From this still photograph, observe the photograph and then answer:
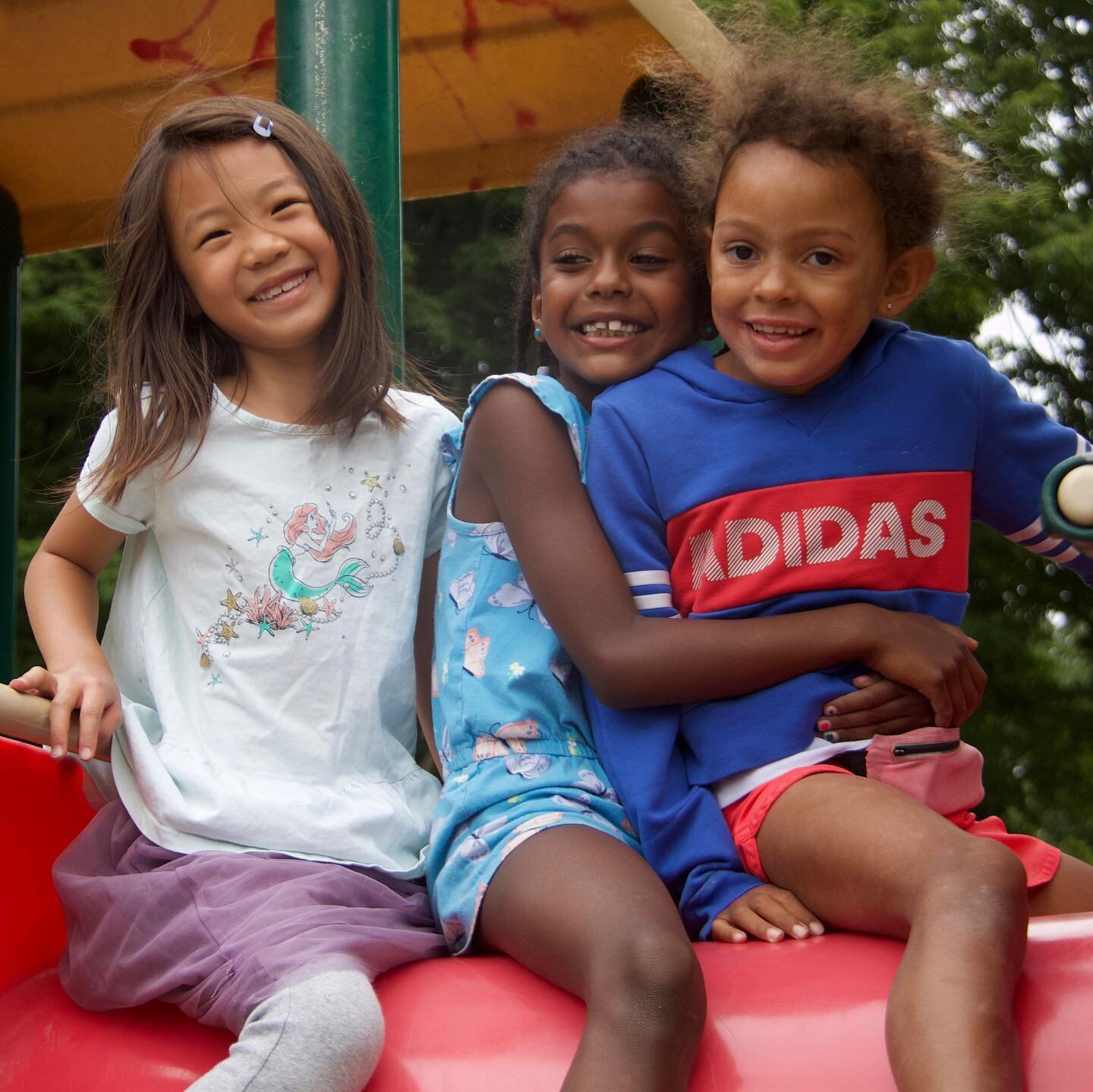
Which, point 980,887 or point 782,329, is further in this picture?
point 782,329

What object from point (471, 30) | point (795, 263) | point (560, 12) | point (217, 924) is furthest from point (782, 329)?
point (471, 30)

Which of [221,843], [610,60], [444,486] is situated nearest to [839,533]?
[444,486]

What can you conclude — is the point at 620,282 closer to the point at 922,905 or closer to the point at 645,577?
the point at 645,577

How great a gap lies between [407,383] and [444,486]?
0.39 metres

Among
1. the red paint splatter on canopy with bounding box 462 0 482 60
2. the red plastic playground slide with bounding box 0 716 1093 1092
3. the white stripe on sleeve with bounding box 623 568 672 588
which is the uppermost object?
the red paint splatter on canopy with bounding box 462 0 482 60

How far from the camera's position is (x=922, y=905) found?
4.36 ft

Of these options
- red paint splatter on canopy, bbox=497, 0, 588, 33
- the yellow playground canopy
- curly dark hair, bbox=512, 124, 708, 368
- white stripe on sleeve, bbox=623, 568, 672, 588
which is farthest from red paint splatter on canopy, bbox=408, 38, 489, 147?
white stripe on sleeve, bbox=623, 568, 672, 588

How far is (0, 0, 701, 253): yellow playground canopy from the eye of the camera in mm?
2818

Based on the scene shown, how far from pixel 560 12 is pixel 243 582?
1420mm

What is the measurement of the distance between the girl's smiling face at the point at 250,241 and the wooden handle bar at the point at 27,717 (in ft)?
A: 1.85

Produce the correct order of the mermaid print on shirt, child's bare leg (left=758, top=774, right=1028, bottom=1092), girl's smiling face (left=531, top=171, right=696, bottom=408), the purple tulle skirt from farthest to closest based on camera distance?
girl's smiling face (left=531, top=171, right=696, bottom=408)
the mermaid print on shirt
the purple tulle skirt
child's bare leg (left=758, top=774, right=1028, bottom=1092)

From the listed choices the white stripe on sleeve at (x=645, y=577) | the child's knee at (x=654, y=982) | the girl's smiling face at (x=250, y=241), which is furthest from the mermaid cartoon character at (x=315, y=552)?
the child's knee at (x=654, y=982)

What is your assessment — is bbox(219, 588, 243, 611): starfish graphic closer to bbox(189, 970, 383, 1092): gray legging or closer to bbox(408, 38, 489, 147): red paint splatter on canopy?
bbox(189, 970, 383, 1092): gray legging

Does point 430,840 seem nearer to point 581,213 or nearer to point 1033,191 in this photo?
point 581,213
